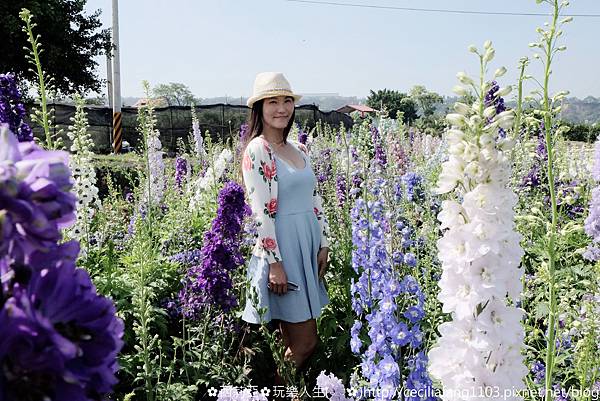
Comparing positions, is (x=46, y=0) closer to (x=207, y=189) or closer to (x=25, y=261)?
(x=207, y=189)

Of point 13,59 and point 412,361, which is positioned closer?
point 412,361

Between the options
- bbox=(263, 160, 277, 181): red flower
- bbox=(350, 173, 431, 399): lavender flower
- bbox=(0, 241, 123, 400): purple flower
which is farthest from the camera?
bbox=(263, 160, 277, 181): red flower

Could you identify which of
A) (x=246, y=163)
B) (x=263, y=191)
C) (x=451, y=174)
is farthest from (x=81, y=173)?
(x=451, y=174)

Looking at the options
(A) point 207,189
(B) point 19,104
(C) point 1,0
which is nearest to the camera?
(B) point 19,104

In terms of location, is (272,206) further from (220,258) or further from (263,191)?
(220,258)

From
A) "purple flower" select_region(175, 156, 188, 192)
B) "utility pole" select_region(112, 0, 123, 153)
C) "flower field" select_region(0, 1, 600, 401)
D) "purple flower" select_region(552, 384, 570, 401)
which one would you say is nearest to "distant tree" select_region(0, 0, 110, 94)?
"utility pole" select_region(112, 0, 123, 153)

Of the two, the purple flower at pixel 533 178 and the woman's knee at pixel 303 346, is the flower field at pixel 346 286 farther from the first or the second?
the woman's knee at pixel 303 346

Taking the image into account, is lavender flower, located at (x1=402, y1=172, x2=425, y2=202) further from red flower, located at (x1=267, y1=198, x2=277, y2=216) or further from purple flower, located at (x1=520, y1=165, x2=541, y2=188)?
red flower, located at (x1=267, y1=198, x2=277, y2=216)

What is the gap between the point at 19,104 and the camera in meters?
3.05

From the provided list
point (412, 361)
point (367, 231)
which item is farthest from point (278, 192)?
point (412, 361)

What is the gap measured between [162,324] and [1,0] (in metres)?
19.2

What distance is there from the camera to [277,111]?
11.5ft

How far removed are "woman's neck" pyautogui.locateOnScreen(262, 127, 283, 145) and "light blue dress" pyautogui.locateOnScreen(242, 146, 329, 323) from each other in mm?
162

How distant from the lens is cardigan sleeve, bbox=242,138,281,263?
3.36m
